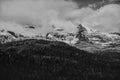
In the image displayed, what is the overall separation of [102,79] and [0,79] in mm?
82305

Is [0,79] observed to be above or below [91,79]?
above

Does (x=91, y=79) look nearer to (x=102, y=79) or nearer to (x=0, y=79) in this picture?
(x=102, y=79)

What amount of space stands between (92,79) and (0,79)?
83322 mm

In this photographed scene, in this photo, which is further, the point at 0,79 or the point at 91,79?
the point at 91,79

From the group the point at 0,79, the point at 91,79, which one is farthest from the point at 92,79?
the point at 0,79

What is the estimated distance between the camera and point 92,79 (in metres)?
141

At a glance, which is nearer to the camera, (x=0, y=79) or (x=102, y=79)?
Result: (x=0, y=79)

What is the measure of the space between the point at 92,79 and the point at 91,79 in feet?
3.22

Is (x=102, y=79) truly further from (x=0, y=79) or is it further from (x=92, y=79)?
(x=0, y=79)

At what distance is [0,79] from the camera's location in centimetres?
6975

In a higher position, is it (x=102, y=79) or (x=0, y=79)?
(x=0, y=79)

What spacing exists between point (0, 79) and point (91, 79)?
82402 millimetres

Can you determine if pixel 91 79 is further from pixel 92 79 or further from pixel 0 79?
pixel 0 79

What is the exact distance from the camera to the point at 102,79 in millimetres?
136625
